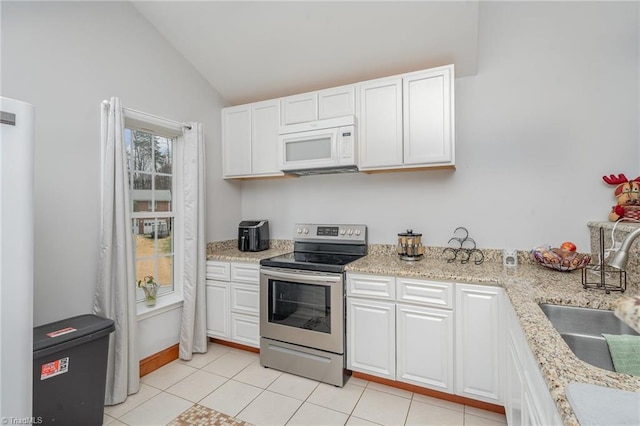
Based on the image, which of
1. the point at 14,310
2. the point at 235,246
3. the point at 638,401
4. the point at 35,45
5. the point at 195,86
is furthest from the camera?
the point at 235,246

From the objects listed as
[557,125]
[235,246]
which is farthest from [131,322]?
[557,125]

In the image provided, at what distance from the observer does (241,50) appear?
269 centimetres

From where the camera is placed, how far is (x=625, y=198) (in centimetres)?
194

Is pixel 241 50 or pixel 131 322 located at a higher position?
pixel 241 50

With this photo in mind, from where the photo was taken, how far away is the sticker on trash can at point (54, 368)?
5.11ft

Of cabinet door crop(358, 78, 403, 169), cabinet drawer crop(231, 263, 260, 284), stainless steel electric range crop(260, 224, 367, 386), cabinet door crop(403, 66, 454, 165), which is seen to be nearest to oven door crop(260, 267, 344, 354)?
stainless steel electric range crop(260, 224, 367, 386)

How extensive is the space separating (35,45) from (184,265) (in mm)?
1829

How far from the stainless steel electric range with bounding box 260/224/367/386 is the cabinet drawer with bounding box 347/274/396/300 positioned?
75 mm

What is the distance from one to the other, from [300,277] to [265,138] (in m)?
1.42

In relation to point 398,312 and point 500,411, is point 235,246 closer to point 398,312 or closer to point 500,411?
point 398,312

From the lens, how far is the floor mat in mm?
1861

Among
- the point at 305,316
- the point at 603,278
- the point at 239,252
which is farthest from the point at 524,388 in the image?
the point at 239,252

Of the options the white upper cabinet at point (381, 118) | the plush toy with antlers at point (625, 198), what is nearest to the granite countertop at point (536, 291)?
the plush toy with antlers at point (625, 198)

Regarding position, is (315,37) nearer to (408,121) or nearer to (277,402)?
(408,121)
